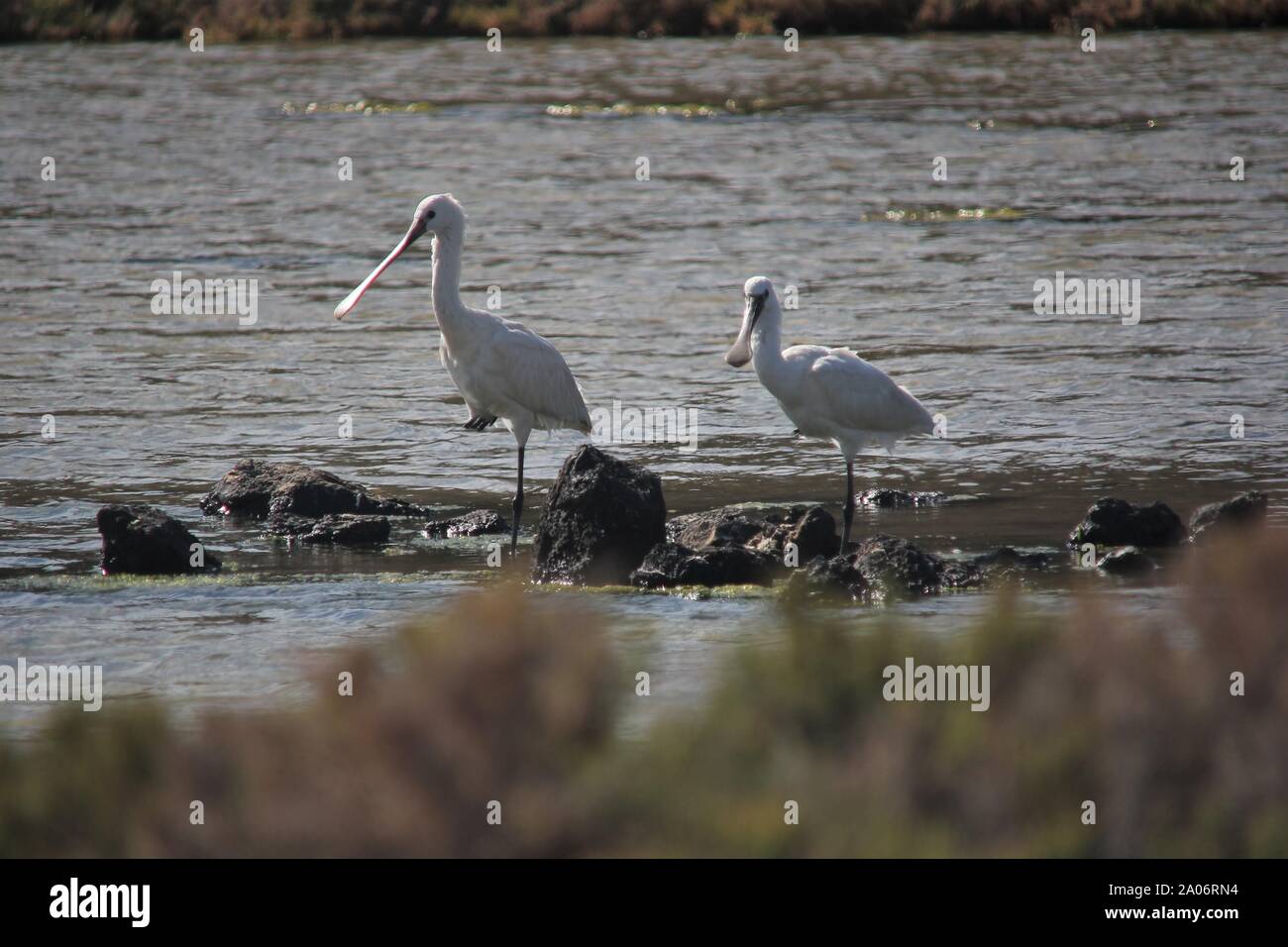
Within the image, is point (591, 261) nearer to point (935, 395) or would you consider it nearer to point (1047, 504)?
point (935, 395)

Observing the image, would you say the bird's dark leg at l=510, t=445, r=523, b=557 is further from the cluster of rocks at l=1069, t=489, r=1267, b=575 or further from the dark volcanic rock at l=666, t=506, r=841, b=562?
the cluster of rocks at l=1069, t=489, r=1267, b=575

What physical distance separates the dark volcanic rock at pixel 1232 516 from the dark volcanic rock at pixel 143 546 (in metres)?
5.97

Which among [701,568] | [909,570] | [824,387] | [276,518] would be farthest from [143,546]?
[909,570]

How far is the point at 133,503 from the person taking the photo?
13148 millimetres

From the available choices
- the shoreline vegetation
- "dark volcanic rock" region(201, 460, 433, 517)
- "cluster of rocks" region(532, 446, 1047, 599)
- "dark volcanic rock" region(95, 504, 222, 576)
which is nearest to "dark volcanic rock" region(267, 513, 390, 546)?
"dark volcanic rock" region(201, 460, 433, 517)

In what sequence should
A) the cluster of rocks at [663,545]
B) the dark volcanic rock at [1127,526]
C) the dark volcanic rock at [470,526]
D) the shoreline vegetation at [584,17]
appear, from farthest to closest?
1. the shoreline vegetation at [584,17]
2. the dark volcanic rock at [470,526]
3. the dark volcanic rock at [1127,526]
4. the cluster of rocks at [663,545]

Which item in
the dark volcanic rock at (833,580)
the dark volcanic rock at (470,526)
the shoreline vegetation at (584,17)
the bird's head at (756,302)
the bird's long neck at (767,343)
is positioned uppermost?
the shoreline vegetation at (584,17)

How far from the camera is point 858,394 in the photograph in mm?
11648

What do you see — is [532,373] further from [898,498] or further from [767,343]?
[898,498]

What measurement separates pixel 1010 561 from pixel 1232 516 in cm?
132

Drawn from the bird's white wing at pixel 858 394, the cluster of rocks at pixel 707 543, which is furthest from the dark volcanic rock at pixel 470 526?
the bird's white wing at pixel 858 394

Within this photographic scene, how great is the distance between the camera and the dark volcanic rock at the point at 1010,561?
1066 cm

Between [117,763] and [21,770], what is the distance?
38cm

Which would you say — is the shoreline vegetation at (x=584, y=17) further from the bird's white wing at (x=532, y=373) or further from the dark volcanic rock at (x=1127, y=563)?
the dark volcanic rock at (x=1127, y=563)
